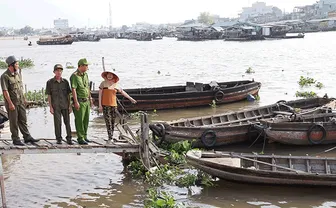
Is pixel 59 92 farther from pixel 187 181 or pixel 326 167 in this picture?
pixel 326 167

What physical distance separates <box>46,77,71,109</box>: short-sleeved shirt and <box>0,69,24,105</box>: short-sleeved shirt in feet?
1.89

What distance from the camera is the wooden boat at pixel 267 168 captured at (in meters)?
10.2

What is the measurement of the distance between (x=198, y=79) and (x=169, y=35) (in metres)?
112

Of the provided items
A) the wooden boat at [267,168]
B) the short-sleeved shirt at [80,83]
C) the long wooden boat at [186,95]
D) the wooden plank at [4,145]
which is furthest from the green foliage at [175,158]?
the long wooden boat at [186,95]

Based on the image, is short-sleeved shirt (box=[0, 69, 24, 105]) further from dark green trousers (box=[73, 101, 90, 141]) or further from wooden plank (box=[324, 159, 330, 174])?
wooden plank (box=[324, 159, 330, 174])

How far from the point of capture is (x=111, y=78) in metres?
10.8

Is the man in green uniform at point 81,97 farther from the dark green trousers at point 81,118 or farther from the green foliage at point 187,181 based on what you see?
the green foliage at point 187,181

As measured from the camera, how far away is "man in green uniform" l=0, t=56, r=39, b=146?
30.0 feet

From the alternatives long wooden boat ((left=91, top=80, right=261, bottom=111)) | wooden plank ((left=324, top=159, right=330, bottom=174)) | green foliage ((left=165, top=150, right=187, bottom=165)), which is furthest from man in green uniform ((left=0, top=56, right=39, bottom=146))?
long wooden boat ((left=91, top=80, right=261, bottom=111))

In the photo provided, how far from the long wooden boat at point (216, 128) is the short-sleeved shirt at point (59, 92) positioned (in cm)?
361

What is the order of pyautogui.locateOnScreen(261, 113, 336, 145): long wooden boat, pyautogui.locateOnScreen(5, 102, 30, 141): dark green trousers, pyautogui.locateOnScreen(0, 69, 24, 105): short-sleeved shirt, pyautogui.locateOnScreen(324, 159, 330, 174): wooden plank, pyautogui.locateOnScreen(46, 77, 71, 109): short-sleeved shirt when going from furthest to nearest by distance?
1. pyautogui.locateOnScreen(261, 113, 336, 145): long wooden boat
2. pyautogui.locateOnScreen(324, 159, 330, 174): wooden plank
3. pyautogui.locateOnScreen(46, 77, 71, 109): short-sleeved shirt
4. pyautogui.locateOnScreen(5, 102, 30, 141): dark green trousers
5. pyautogui.locateOnScreen(0, 69, 24, 105): short-sleeved shirt

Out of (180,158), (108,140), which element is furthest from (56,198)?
(180,158)

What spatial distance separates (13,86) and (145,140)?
3.09 metres

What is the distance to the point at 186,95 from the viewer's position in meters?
21.2
